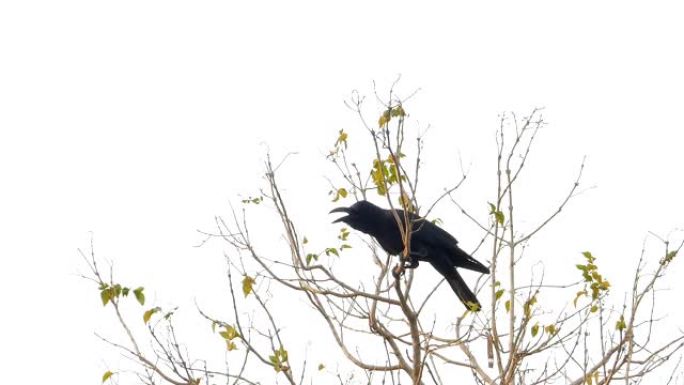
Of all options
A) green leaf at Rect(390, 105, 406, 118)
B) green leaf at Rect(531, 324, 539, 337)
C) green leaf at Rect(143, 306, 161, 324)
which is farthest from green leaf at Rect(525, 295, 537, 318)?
green leaf at Rect(143, 306, 161, 324)

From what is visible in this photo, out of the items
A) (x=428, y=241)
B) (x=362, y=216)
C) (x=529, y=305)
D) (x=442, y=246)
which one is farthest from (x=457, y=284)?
(x=529, y=305)

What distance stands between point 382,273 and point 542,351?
4.81 ft

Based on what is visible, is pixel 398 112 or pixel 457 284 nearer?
pixel 398 112

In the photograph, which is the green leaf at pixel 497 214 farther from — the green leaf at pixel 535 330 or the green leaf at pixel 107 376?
the green leaf at pixel 107 376

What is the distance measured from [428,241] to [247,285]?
266cm

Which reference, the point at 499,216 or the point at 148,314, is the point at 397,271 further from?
the point at 148,314

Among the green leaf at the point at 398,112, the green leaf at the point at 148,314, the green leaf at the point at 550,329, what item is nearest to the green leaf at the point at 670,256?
the green leaf at the point at 550,329

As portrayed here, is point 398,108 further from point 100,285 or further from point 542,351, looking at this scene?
point 100,285

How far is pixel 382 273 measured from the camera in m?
7.91

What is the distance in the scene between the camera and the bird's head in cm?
934

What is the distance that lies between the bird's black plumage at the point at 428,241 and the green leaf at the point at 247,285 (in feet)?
6.55

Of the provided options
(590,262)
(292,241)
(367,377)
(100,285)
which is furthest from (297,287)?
(590,262)

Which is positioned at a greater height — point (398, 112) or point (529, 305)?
point (398, 112)

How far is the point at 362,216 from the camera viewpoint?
30.9 ft
